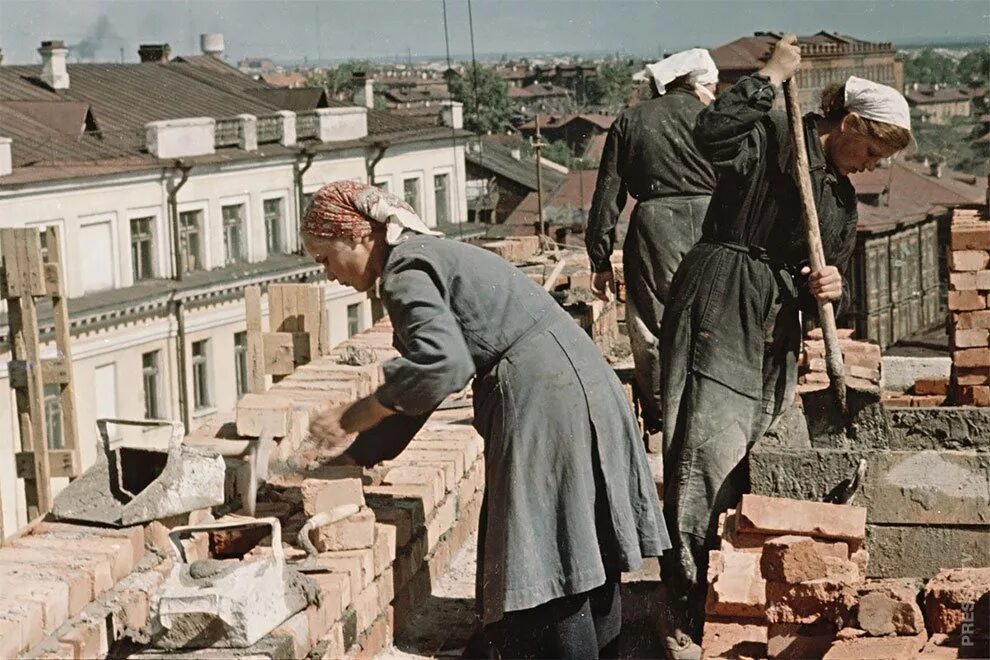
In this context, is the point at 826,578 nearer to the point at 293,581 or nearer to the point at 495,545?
the point at 495,545

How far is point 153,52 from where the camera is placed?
41000 mm

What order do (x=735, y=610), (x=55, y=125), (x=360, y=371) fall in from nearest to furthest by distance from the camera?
1. (x=735, y=610)
2. (x=360, y=371)
3. (x=55, y=125)

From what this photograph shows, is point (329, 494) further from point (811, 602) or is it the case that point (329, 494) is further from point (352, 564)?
point (811, 602)

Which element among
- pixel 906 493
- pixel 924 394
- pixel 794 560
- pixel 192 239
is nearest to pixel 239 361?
pixel 192 239

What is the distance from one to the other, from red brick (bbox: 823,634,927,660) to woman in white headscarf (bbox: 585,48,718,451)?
265cm

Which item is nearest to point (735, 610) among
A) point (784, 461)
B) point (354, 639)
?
point (784, 461)

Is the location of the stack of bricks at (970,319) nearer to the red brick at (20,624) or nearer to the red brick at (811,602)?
the red brick at (811,602)

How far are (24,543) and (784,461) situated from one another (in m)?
2.05

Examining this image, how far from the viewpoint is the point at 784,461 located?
4738mm

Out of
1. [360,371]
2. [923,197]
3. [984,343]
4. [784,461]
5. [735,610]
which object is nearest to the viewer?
[735,610]

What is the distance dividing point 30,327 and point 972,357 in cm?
741

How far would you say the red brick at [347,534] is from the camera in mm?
4504

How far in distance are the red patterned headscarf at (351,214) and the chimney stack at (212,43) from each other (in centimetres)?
4191

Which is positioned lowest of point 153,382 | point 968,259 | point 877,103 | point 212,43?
point 153,382
